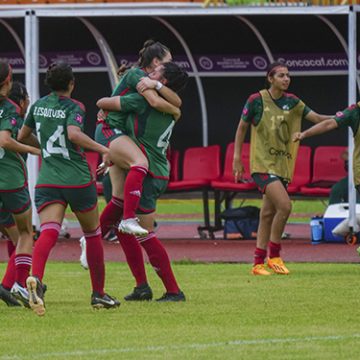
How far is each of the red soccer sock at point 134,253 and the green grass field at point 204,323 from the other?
1.42 ft

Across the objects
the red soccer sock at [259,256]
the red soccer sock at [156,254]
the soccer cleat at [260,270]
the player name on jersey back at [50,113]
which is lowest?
the soccer cleat at [260,270]

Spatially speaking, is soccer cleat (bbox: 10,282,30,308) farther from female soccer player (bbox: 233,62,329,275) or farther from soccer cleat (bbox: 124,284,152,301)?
female soccer player (bbox: 233,62,329,275)

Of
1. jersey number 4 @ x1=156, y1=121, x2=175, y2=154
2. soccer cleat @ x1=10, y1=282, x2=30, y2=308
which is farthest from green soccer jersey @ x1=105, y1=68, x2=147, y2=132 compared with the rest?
soccer cleat @ x1=10, y1=282, x2=30, y2=308

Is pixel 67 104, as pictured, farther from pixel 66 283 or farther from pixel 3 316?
pixel 66 283

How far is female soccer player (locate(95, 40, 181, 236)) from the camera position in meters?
11.3

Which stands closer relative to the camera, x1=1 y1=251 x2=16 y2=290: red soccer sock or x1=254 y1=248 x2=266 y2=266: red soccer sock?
x1=1 y1=251 x2=16 y2=290: red soccer sock

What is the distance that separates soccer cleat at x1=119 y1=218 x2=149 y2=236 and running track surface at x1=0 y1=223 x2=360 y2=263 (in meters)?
5.75

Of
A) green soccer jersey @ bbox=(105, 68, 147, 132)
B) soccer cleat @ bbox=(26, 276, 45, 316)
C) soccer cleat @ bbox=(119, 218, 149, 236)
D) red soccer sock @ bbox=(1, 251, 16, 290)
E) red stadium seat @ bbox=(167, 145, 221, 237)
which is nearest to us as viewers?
soccer cleat @ bbox=(26, 276, 45, 316)

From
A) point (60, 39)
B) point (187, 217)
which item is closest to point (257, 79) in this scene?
point (60, 39)

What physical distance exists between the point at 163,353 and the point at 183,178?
14.0 metres

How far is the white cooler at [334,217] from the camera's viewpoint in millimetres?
19312

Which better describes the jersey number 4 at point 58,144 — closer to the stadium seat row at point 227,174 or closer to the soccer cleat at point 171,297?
the soccer cleat at point 171,297

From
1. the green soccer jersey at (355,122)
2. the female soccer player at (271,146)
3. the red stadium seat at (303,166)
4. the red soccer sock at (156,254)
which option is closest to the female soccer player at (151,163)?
the red soccer sock at (156,254)

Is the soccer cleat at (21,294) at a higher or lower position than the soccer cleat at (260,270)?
higher
